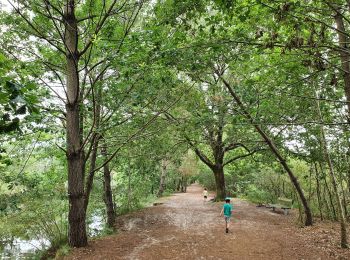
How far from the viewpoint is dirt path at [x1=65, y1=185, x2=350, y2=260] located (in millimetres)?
8844

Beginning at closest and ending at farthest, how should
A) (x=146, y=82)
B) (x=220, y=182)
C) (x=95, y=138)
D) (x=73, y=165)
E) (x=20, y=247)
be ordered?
(x=146, y=82), (x=73, y=165), (x=95, y=138), (x=20, y=247), (x=220, y=182)

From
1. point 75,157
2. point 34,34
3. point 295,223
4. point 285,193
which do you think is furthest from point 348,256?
point 285,193

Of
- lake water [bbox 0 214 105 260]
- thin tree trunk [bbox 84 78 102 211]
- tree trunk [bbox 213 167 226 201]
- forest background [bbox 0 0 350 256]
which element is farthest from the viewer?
tree trunk [bbox 213 167 226 201]

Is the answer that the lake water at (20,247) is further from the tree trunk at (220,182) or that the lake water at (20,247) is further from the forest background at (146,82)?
the tree trunk at (220,182)

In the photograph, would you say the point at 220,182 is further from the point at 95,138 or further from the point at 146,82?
the point at 146,82

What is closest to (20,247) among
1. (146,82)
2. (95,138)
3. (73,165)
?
(73,165)

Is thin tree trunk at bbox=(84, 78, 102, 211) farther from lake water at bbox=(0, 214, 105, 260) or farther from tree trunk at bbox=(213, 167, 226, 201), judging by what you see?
tree trunk at bbox=(213, 167, 226, 201)

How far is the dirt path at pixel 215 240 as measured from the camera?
8844mm

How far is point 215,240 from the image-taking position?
34.5 ft

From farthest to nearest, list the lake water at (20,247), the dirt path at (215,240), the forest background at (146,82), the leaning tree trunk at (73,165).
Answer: the lake water at (20,247)
the leaning tree trunk at (73,165)
the dirt path at (215,240)
the forest background at (146,82)

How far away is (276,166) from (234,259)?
1080 centimetres

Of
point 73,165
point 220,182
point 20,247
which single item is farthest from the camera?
point 220,182

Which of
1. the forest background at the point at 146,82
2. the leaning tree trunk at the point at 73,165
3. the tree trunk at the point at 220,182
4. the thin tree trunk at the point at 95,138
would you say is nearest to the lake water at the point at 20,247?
the forest background at the point at 146,82

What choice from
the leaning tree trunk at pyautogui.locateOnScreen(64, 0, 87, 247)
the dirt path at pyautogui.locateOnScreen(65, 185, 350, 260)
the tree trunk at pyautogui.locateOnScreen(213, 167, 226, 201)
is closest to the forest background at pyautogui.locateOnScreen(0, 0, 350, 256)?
the leaning tree trunk at pyautogui.locateOnScreen(64, 0, 87, 247)
